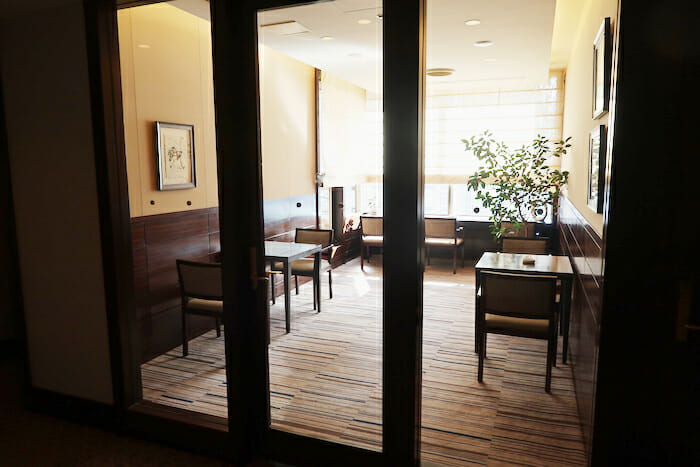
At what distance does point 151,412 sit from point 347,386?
92 cm

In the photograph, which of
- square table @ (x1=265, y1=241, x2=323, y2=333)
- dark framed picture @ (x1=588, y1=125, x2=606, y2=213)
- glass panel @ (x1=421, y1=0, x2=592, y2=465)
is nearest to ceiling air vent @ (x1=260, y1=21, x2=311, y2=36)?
glass panel @ (x1=421, y1=0, x2=592, y2=465)

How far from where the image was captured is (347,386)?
8.09 feet

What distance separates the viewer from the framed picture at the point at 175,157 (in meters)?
2.84

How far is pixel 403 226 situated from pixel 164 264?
1.89 meters

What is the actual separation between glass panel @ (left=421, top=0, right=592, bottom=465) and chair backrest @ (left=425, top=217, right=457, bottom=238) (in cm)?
8

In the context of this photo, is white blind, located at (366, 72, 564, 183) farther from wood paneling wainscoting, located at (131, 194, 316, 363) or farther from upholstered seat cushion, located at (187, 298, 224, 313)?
upholstered seat cushion, located at (187, 298, 224, 313)

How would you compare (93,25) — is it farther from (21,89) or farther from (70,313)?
(70,313)

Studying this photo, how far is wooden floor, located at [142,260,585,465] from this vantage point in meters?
1.95

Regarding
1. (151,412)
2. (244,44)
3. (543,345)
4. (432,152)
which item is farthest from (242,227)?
(432,152)

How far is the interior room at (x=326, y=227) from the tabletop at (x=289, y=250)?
0.02m

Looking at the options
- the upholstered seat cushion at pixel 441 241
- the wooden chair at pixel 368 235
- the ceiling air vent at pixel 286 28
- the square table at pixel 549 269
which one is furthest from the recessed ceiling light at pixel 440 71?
the square table at pixel 549 269

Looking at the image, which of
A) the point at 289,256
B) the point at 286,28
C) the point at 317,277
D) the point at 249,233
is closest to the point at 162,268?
the point at 289,256

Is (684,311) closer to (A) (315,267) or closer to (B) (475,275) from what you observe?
(B) (475,275)

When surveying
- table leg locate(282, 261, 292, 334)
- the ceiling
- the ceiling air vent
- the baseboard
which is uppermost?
the ceiling
